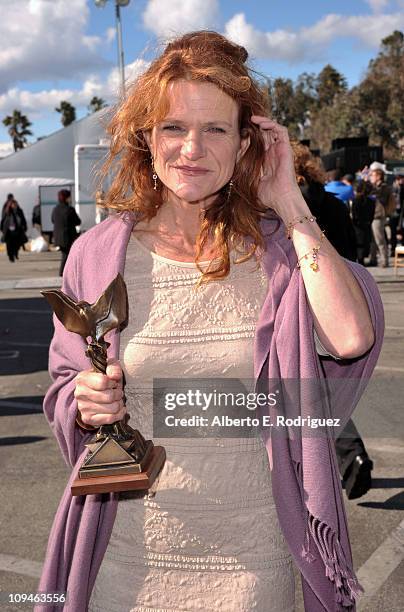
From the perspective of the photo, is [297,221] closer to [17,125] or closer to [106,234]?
[106,234]

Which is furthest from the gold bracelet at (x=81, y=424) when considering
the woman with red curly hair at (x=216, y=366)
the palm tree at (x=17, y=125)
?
the palm tree at (x=17, y=125)

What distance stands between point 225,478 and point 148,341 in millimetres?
389

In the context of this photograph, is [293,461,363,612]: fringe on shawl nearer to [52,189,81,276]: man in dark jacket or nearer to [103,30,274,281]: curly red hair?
[103,30,274,281]: curly red hair

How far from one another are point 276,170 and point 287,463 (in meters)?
0.76

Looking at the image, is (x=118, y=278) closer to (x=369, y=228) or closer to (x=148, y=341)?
(x=148, y=341)

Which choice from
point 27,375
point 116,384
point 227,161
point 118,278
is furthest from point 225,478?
point 27,375

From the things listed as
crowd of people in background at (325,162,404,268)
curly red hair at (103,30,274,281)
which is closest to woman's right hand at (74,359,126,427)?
curly red hair at (103,30,274,281)

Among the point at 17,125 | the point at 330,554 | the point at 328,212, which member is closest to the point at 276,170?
the point at 330,554

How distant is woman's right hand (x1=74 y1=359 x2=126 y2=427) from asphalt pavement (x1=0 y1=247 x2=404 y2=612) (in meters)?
2.46

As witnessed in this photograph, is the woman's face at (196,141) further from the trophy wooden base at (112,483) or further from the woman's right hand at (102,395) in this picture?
the trophy wooden base at (112,483)

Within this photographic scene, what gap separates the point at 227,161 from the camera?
202cm

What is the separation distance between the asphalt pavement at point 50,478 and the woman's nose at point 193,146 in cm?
260

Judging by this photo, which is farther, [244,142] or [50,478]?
[50,478]

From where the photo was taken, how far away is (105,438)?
66.2 inches
